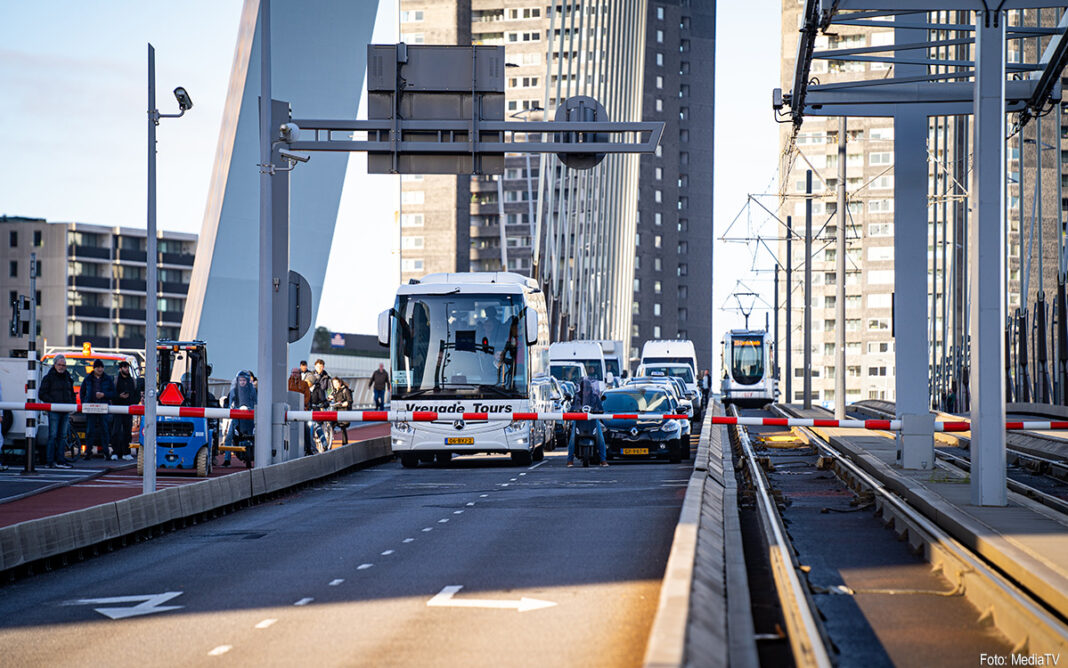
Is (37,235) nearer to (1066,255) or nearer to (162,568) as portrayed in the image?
(1066,255)

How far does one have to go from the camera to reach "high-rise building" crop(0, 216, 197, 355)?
136 metres

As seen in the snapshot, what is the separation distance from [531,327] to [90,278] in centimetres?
11935

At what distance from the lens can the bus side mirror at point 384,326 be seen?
2744 centimetres

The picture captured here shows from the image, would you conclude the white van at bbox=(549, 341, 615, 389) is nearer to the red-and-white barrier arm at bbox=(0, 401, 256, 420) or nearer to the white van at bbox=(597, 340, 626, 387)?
the white van at bbox=(597, 340, 626, 387)

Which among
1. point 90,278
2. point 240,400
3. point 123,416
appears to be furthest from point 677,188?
point 240,400

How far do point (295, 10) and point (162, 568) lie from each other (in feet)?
90.7

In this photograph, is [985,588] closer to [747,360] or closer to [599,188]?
[747,360]

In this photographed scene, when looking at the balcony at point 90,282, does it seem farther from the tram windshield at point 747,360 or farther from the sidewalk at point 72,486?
the sidewalk at point 72,486

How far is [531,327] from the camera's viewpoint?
90.1 ft

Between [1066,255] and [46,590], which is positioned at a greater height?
[1066,255]

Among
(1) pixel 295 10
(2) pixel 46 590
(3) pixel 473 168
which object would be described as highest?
(1) pixel 295 10

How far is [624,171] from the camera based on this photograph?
392ft

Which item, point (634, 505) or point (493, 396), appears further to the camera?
point (493, 396)

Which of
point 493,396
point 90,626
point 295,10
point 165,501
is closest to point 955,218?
point 295,10
